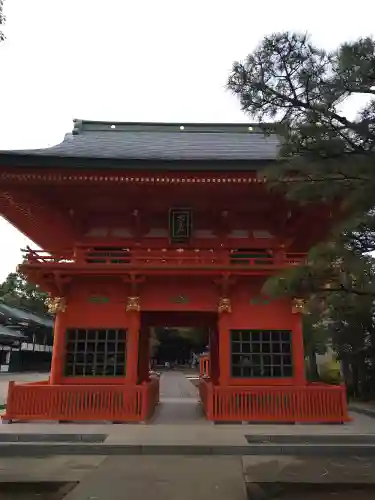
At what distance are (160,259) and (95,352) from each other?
10.9 ft

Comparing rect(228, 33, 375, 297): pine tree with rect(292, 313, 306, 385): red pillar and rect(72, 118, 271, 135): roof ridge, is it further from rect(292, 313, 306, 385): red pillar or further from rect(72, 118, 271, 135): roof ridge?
rect(72, 118, 271, 135): roof ridge

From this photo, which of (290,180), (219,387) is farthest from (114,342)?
(290,180)

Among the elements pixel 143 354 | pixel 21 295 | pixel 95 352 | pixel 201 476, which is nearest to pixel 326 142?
pixel 201 476

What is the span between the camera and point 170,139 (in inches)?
722

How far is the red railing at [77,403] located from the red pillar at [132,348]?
500 millimetres

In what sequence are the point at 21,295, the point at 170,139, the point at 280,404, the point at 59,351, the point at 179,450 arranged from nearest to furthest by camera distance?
the point at 179,450
the point at 280,404
the point at 59,351
the point at 170,139
the point at 21,295

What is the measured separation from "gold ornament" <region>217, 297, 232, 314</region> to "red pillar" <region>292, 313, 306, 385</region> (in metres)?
1.99

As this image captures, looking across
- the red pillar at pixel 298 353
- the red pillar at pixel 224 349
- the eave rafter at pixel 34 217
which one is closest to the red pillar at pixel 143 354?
the red pillar at pixel 224 349

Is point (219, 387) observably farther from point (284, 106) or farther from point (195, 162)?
point (284, 106)

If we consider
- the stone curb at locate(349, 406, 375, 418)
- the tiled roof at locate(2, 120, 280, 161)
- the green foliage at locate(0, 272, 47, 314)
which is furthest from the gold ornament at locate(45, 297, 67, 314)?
the green foliage at locate(0, 272, 47, 314)

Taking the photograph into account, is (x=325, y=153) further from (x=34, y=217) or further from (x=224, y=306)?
(x=34, y=217)

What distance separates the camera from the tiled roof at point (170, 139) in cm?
1526

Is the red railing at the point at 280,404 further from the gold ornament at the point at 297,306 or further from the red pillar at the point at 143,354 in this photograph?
the red pillar at the point at 143,354

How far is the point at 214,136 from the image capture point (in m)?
19.2
